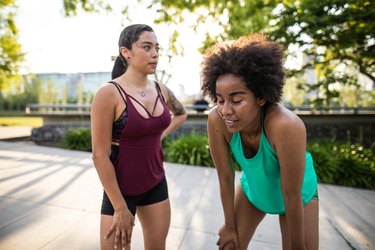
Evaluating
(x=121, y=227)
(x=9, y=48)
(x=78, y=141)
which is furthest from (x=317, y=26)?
(x=9, y=48)

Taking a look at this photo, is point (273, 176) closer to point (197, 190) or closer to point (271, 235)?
point (271, 235)

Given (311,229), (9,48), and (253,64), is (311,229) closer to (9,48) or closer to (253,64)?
(253,64)

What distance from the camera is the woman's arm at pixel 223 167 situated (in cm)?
183

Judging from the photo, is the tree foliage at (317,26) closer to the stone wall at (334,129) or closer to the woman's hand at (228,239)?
the stone wall at (334,129)

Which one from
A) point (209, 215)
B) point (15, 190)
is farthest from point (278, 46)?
point (15, 190)

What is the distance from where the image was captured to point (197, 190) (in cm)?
536

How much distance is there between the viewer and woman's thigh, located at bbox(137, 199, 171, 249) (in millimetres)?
2066

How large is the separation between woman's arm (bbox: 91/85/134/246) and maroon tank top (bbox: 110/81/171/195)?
0.13m

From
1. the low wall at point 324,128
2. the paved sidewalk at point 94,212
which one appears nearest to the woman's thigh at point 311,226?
the paved sidewalk at point 94,212

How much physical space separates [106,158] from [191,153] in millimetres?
6345

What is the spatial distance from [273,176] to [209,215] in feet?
8.54

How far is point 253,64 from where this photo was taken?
4.93 feet

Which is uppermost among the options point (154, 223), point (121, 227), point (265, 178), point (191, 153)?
point (265, 178)

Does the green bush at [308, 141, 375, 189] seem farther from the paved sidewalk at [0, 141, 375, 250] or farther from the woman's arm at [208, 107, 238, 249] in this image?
the woman's arm at [208, 107, 238, 249]
